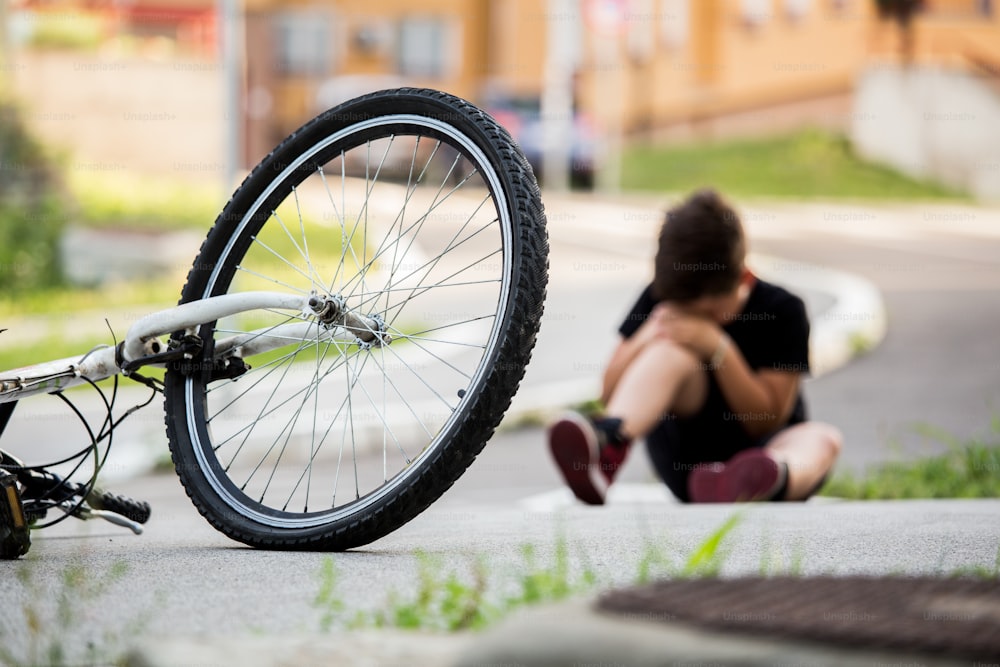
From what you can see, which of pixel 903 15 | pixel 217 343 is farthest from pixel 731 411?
pixel 903 15

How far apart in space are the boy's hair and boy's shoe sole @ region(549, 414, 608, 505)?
557 millimetres

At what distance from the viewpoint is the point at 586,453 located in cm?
400

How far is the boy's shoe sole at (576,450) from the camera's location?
3.97m

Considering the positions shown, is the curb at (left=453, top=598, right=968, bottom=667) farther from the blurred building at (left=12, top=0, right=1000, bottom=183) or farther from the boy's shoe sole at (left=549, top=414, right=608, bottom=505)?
the blurred building at (left=12, top=0, right=1000, bottom=183)

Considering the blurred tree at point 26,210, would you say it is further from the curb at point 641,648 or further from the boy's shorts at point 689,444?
the curb at point 641,648

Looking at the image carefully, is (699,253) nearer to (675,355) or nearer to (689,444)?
(675,355)

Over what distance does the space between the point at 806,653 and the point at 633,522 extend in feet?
5.92

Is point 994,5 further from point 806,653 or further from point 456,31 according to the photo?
point 806,653

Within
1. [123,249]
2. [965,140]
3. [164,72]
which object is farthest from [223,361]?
[965,140]

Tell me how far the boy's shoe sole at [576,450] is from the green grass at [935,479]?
1211 mm

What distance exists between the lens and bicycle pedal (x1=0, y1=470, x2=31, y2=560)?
107 inches

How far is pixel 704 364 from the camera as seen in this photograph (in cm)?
432

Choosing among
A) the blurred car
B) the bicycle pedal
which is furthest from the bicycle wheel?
the blurred car

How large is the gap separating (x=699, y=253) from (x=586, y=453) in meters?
0.74
